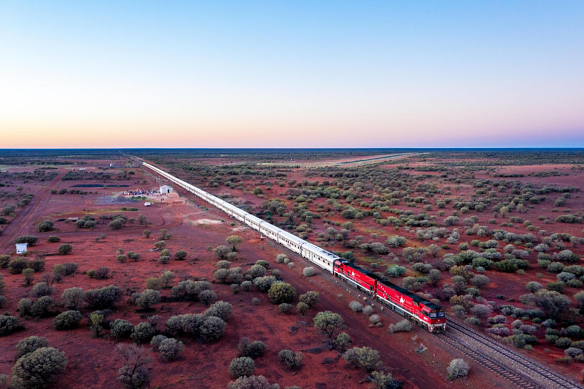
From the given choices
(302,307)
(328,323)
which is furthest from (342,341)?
(302,307)

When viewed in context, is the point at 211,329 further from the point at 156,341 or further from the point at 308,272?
the point at 308,272

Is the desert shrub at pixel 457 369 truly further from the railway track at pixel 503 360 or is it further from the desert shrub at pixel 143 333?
the desert shrub at pixel 143 333

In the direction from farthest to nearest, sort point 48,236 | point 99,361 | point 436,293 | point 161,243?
point 48,236 → point 161,243 → point 436,293 → point 99,361

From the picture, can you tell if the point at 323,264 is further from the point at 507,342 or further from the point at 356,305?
the point at 507,342

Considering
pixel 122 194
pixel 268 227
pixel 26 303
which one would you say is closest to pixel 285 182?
pixel 122 194

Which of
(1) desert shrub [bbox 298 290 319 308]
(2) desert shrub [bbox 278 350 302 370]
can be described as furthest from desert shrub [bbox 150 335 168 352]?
(1) desert shrub [bbox 298 290 319 308]

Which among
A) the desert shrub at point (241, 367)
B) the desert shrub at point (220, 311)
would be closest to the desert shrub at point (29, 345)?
the desert shrub at point (220, 311)
